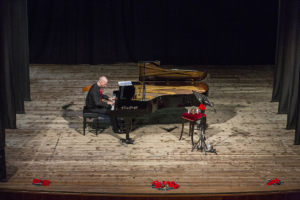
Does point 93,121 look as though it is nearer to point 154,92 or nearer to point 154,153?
point 154,92

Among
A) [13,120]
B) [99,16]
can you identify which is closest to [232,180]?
[13,120]

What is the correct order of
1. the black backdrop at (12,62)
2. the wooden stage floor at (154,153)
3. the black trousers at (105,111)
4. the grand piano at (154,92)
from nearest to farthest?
the wooden stage floor at (154,153), the grand piano at (154,92), the black backdrop at (12,62), the black trousers at (105,111)

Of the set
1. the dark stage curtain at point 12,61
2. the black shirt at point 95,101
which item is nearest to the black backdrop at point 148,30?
the dark stage curtain at point 12,61

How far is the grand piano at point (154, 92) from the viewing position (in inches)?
253

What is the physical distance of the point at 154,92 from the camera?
7.38 m

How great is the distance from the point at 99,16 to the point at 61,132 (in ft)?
17.4

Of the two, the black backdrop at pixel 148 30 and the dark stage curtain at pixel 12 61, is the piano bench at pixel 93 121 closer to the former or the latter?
the dark stage curtain at pixel 12 61

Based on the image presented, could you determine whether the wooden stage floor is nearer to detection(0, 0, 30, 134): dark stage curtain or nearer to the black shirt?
detection(0, 0, 30, 134): dark stage curtain

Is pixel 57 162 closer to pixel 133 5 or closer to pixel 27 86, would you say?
pixel 27 86

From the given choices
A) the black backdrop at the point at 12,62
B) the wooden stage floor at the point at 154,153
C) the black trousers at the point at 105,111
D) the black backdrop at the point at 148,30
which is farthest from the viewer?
the black backdrop at the point at 148,30

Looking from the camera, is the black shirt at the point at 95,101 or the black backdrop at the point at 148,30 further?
the black backdrop at the point at 148,30

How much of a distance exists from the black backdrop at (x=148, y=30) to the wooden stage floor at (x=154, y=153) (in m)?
2.69

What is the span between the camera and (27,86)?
879 cm

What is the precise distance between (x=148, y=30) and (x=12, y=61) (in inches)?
204
